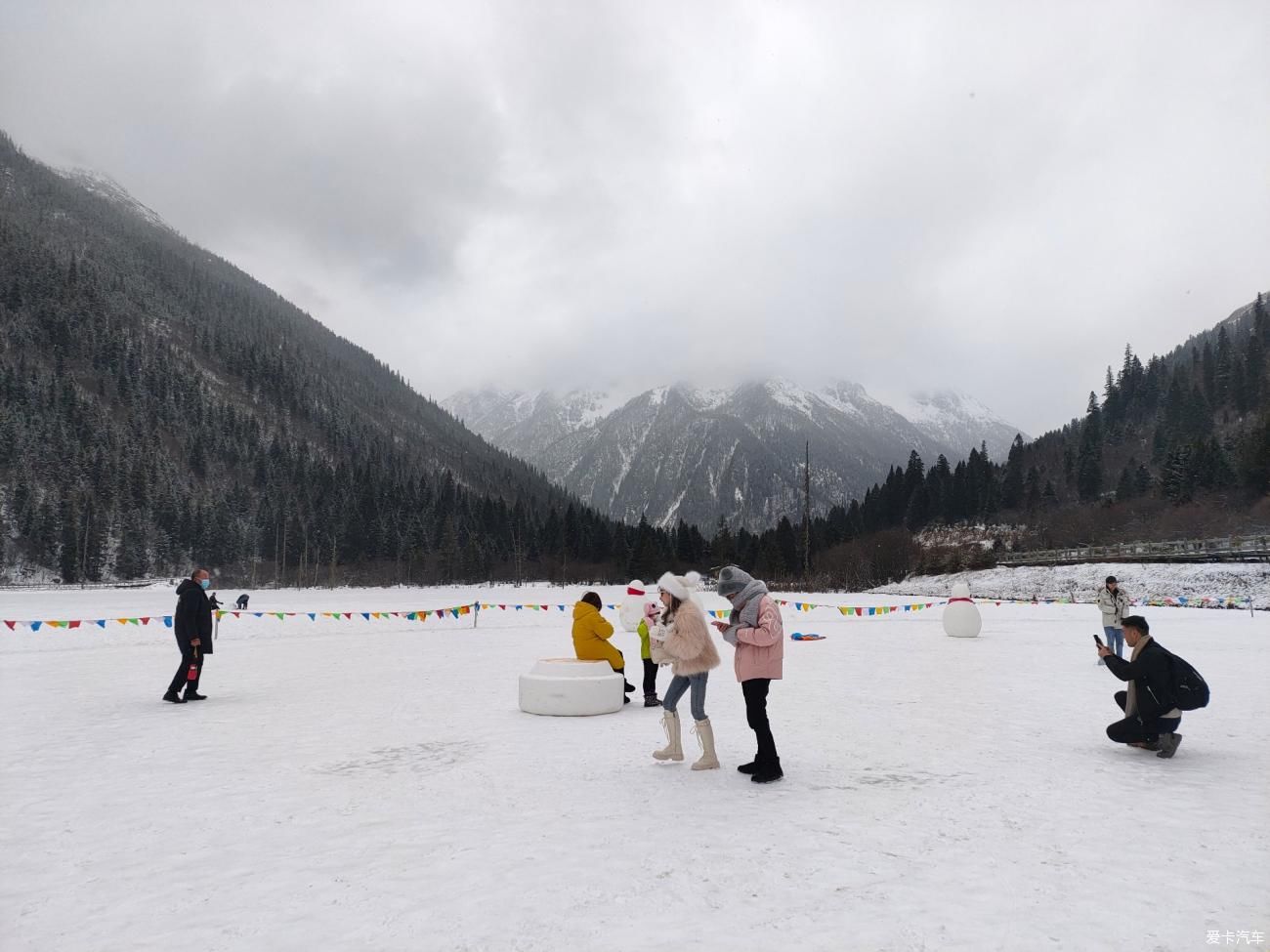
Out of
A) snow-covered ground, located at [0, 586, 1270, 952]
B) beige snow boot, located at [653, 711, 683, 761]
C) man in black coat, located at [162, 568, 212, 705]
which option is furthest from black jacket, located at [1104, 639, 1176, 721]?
man in black coat, located at [162, 568, 212, 705]

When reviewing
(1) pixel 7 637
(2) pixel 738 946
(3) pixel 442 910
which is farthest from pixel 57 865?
(1) pixel 7 637

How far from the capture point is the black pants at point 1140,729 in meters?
8.10

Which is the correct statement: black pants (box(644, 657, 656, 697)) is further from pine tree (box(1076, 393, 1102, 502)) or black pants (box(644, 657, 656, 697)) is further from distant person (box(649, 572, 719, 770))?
pine tree (box(1076, 393, 1102, 502))

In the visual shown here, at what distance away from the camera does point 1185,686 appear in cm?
793

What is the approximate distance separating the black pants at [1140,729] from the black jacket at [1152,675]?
0.07 meters

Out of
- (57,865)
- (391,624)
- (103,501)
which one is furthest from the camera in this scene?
(103,501)

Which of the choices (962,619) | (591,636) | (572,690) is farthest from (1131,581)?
(572,690)

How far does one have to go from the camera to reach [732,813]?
636 centimetres

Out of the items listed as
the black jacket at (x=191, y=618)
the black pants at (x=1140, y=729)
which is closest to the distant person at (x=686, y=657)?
the black pants at (x=1140, y=729)

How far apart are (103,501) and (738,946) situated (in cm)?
13936

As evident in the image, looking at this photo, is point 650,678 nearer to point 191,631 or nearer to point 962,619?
point 191,631

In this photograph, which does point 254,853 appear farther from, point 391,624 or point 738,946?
point 391,624

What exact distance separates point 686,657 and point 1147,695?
210 inches

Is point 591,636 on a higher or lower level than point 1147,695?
higher
